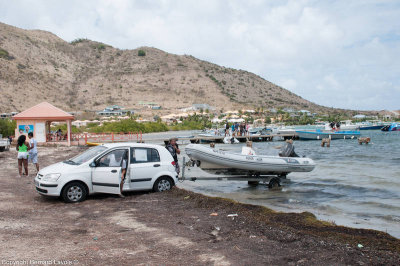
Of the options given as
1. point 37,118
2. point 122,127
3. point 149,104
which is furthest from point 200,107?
point 37,118

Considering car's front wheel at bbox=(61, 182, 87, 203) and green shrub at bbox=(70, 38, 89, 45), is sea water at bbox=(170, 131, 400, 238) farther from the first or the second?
green shrub at bbox=(70, 38, 89, 45)

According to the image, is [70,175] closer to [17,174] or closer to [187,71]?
[17,174]

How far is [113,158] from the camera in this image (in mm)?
10391

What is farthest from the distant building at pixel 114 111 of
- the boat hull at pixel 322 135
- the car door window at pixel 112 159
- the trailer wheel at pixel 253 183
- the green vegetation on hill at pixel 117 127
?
the car door window at pixel 112 159

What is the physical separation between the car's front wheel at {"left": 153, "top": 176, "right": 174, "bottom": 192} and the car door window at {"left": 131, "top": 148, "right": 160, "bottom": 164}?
604mm

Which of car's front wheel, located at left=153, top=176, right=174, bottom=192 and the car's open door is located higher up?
the car's open door

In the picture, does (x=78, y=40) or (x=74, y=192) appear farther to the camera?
(x=78, y=40)

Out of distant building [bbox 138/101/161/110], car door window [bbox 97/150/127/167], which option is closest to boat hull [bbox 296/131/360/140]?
car door window [bbox 97/150/127/167]

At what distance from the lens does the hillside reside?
289 feet

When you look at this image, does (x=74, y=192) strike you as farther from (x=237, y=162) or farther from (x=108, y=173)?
(x=237, y=162)

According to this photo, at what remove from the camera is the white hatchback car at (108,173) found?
9.74m

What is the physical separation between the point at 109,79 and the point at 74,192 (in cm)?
10433

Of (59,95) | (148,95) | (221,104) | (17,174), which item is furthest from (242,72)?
(17,174)

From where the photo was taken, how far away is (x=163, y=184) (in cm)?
1112
